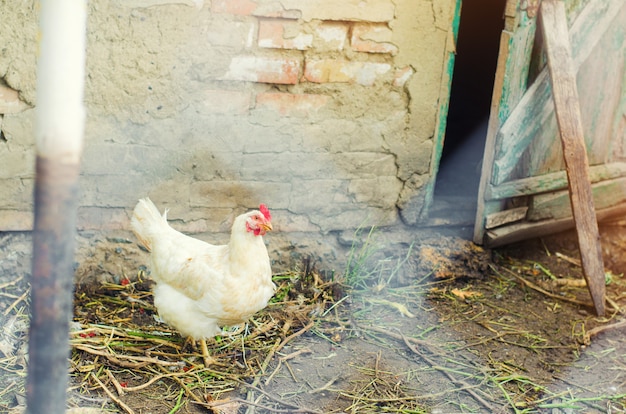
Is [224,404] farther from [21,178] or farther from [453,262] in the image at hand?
[453,262]

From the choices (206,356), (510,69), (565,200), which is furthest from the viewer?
(565,200)

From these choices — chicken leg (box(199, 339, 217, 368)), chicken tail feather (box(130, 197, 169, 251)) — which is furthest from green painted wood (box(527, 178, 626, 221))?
chicken tail feather (box(130, 197, 169, 251))

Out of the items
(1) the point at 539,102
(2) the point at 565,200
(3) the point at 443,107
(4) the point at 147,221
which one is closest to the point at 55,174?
(4) the point at 147,221

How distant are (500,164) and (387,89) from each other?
33.0 inches

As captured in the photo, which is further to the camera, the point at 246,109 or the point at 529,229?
the point at 529,229

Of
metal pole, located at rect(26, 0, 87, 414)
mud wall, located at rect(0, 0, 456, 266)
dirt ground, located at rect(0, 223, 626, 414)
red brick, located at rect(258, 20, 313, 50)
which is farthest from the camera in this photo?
red brick, located at rect(258, 20, 313, 50)

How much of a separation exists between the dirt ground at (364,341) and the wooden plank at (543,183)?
1.34ft

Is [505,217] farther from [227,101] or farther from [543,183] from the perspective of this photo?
[227,101]

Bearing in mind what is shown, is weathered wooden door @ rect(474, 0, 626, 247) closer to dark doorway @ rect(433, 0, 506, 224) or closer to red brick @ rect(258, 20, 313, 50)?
red brick @ rect(258, 20, 313, 50)

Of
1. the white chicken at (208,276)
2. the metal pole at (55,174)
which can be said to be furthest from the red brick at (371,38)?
the metal pole at (55,174)

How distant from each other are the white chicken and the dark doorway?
300 centimetres

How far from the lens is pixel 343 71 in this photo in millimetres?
4020

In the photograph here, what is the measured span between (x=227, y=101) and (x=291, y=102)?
14.1 inches

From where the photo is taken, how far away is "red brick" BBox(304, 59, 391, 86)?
3961 millimetres
